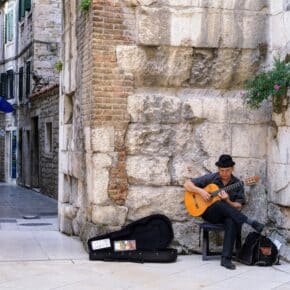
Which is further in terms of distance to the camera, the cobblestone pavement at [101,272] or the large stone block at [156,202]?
the large stone block at [156,202]

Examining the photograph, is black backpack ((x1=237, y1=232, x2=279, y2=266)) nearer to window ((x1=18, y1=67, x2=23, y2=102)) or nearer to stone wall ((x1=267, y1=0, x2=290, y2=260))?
stone wall ((x1=267, y1=0, x2=290, y2=260))

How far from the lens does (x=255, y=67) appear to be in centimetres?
820

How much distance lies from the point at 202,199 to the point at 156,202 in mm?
689

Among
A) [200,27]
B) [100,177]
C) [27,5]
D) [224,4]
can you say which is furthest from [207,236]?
[27,5]

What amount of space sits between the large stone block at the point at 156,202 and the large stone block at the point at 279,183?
109 centimetres

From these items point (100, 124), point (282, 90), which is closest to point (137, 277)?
point (100, 124)

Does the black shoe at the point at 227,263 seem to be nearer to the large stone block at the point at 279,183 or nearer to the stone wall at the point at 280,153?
the stone wall at the point at 280,153

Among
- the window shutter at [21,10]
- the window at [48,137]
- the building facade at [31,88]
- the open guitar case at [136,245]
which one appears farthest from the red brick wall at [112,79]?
the window shutter at [21,10]

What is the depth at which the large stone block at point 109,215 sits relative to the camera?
7.72 m

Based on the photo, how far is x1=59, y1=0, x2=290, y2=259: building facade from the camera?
771cm

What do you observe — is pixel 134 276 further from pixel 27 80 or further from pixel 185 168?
pixel 27 80

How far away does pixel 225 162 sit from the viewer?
24.1 feet

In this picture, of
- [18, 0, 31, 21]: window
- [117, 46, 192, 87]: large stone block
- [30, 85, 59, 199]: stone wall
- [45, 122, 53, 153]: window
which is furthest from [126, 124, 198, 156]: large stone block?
[18, 0, 31, 21]: window

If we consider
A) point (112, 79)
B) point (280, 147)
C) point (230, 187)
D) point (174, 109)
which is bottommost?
point (230, 187)
